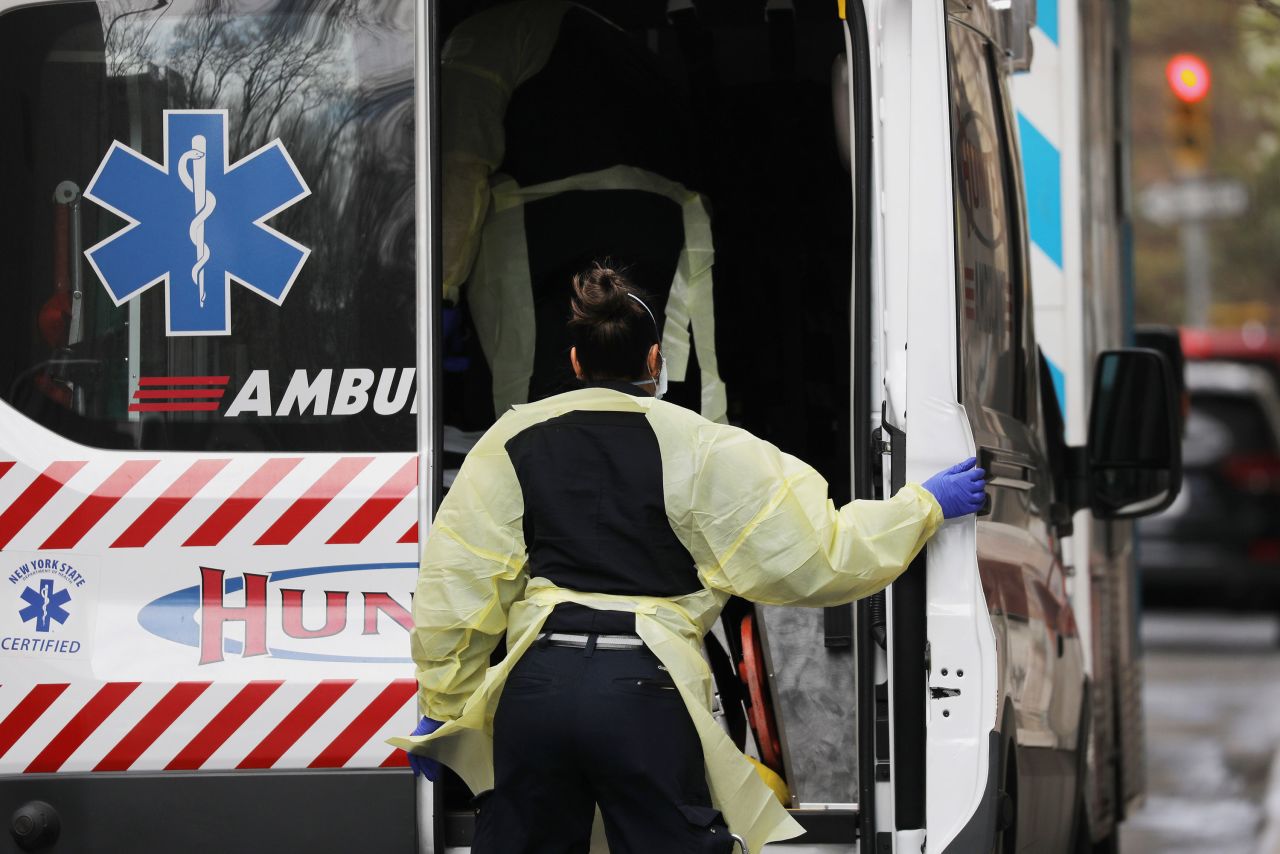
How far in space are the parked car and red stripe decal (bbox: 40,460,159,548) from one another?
1472cm

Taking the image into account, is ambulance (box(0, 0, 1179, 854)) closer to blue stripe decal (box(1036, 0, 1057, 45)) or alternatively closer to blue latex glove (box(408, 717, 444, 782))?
blue latex glove (box(408, 717, 444, 782))

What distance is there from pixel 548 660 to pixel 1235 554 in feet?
49.8

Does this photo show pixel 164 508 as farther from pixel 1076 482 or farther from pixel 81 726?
pixel 1076 482

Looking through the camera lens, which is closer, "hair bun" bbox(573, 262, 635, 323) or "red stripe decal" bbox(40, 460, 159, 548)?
"hair bun" bbox(573, 262, 635, 323)

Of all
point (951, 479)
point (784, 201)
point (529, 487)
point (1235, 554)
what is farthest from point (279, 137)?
point (1235, 554)

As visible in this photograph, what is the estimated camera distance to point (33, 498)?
4.25 m

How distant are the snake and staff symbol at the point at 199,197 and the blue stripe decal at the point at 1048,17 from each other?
3205 mm

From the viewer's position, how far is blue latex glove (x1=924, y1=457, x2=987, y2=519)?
3.90 m

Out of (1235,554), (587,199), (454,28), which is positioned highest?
(454,28)

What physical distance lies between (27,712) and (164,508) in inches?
19.6

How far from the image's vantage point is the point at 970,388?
4.21 m

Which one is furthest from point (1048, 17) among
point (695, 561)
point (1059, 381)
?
point (695, 561)

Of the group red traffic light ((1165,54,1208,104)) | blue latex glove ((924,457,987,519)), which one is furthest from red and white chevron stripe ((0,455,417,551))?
red traffic light ((1165,54,1208,104))

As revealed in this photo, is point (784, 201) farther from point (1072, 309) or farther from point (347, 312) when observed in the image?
point (347, 312)
